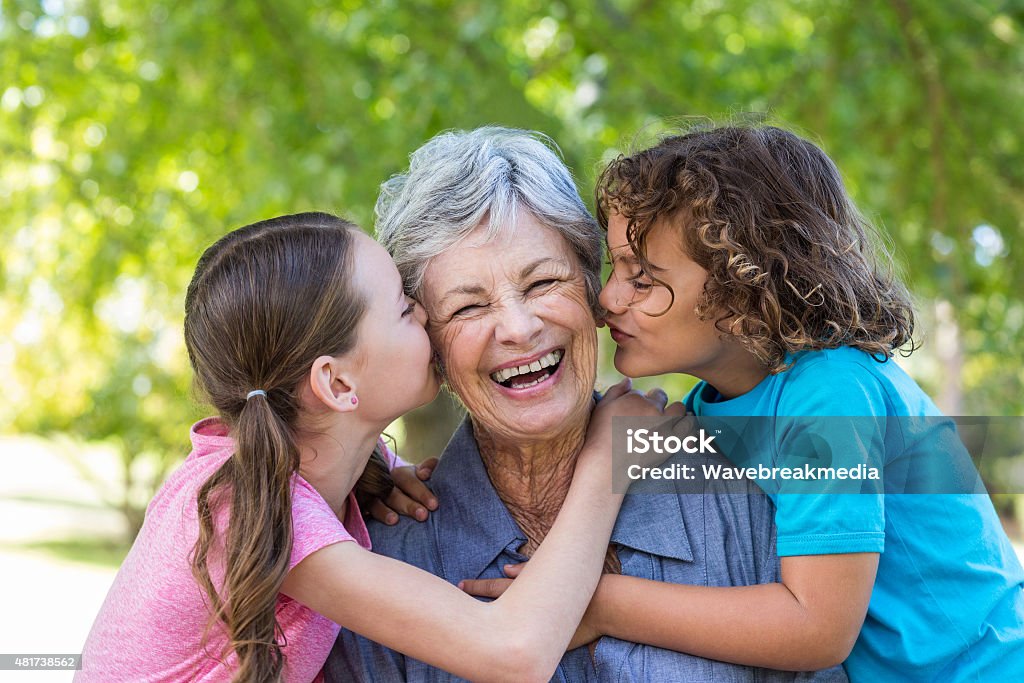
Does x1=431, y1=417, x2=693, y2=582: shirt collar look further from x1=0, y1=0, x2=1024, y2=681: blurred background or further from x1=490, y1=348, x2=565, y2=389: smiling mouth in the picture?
x1=0, y1=0, x2=1024, y2=681: blurred background

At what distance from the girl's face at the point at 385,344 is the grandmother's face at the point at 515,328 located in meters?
0.09

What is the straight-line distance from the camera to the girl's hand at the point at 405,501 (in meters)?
2.34

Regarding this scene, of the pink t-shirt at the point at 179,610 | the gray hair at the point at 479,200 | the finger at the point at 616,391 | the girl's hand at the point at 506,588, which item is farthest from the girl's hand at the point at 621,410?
the pink t-shirt at the point at 179,610

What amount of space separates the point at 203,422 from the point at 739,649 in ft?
4.09

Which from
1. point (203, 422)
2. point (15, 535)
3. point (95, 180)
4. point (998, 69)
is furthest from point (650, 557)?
point (15, 535)

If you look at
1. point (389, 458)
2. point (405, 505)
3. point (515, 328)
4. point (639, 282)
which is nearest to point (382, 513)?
point (405, 505)

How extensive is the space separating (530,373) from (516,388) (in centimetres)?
6

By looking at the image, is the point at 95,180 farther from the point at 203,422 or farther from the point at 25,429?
the point at 25,429

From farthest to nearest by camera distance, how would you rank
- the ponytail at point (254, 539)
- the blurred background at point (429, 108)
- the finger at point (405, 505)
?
the blurred background at point (429, 108) < the finger at point (405, 505) < the ponytail at point (254, 539)

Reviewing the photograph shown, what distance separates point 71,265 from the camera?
7.00 meters

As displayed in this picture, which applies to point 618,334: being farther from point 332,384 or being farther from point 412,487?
point 332,384

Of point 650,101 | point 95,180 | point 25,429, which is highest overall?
point 650,101

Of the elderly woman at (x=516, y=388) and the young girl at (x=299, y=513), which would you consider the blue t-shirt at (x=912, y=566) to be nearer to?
the elderly woman at (x=516, y=388)

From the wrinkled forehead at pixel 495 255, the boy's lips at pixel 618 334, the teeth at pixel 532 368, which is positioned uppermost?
the wrinkled forehead at pixel 495 255
